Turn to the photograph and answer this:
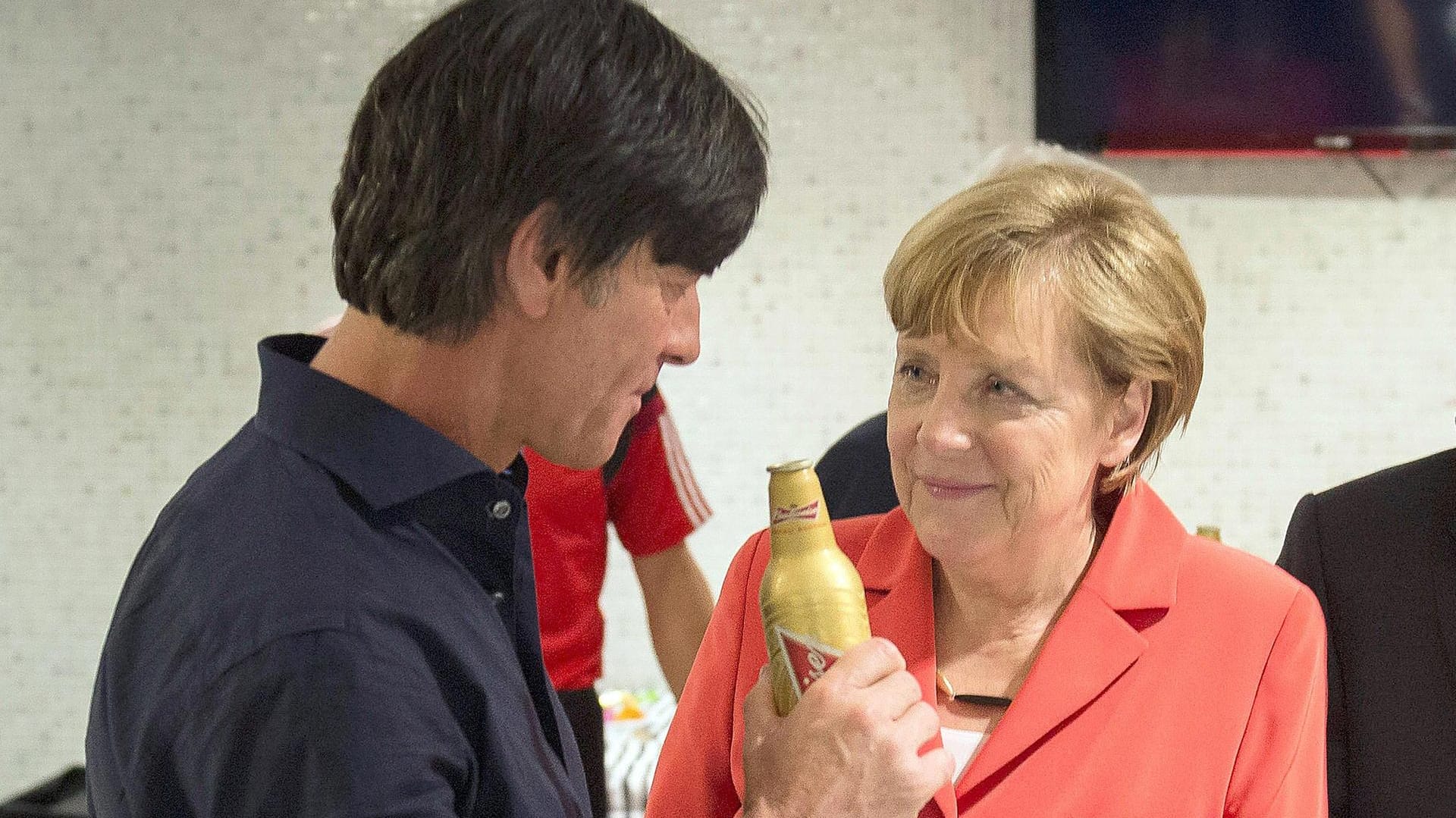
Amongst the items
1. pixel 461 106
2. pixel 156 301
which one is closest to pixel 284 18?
pixel 156 301

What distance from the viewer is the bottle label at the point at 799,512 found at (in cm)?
113

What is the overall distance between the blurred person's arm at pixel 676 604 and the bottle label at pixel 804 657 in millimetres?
1524

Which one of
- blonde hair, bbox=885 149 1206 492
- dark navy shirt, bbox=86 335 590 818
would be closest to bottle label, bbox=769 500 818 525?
dark navy shirt, bbox=86 335 590 818

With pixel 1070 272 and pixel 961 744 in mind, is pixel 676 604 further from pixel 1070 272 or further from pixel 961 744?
pixel 1070 272

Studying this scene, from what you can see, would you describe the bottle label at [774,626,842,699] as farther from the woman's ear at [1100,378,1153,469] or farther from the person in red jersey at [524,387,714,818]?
the person in red jersey at [524,387,714,818]

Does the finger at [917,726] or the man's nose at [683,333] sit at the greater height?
the man's nose at [683,333]

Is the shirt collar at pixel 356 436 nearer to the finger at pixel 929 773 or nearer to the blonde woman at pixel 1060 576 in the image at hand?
the finger at pixel 929 773

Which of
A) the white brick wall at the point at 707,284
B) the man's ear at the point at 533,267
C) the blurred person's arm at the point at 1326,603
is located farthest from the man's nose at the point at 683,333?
the white brick wall at the point at 707,284

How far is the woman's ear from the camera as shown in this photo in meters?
1.47

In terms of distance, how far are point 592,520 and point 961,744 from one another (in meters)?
1.16

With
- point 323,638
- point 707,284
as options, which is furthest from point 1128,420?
point 707,284

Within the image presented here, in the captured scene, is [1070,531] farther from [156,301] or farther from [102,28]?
[102,28]

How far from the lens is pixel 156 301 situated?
399 cm

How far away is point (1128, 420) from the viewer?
1489mm
